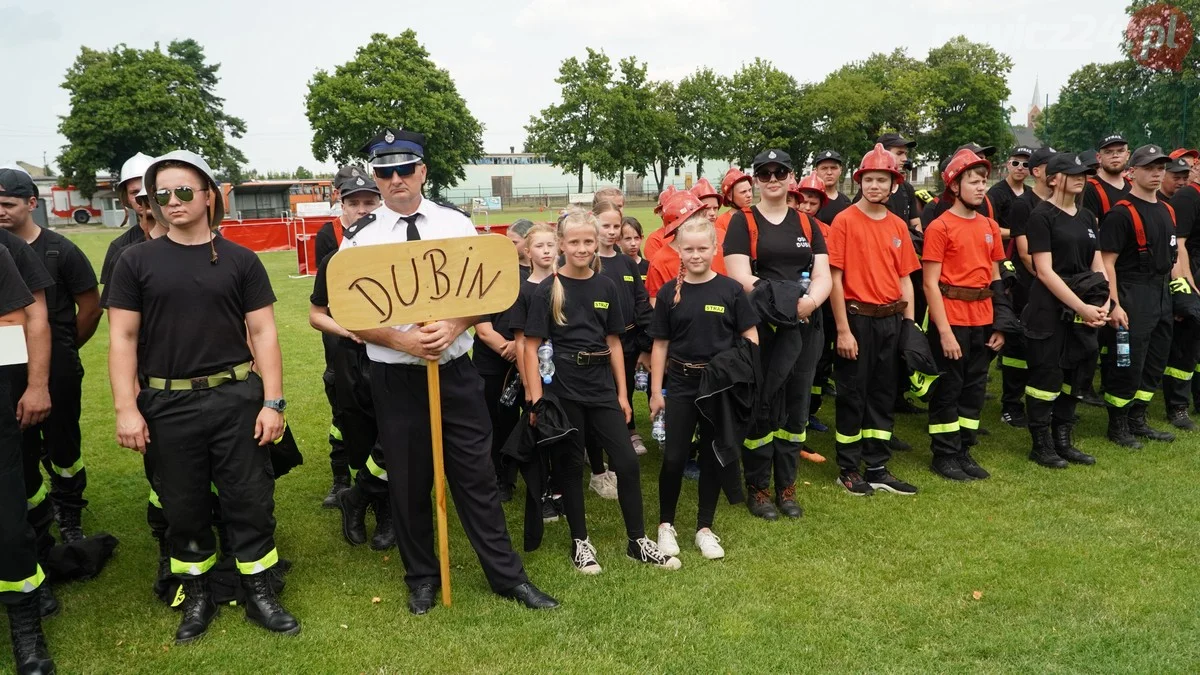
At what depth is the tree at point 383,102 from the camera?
52688 mm

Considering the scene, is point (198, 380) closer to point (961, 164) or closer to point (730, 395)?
point (730, 395)

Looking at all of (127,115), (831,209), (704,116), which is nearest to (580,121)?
(704,116)

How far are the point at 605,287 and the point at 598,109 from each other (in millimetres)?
53074

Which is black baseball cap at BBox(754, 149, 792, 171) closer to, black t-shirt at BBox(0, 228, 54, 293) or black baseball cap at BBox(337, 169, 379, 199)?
black baseball cap at BBox(337, 169, 379, 199)

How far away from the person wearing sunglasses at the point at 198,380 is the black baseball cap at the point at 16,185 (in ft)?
3.38

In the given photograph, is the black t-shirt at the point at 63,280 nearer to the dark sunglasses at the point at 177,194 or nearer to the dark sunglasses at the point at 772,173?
the dark sunglasses at the point at 177,194

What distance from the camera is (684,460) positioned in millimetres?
4809

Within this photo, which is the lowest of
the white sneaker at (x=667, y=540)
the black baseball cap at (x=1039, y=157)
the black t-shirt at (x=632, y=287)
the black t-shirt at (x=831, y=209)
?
the white sneaker at (x=667, y=540)

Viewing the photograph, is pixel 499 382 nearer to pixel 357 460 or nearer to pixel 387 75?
pixel 357 460

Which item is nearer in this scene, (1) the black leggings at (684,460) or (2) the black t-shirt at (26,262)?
(2) the black t-shirt at (26,262)

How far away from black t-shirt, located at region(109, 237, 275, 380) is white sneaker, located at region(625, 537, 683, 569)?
2414 mm

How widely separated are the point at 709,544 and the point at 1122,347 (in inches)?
163

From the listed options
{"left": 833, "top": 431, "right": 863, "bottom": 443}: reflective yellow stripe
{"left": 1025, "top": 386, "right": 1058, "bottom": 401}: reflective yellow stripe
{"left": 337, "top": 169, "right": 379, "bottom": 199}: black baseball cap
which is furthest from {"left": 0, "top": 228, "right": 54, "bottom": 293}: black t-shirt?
{"left": 1025, "top": 386, "right": 1058, "bottom": 401}: reflective yellow stripe

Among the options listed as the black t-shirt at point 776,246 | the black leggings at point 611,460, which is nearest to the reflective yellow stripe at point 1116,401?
the black t-shirt at point 776,246
